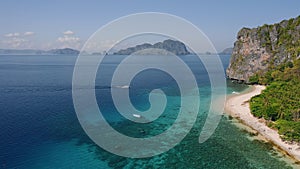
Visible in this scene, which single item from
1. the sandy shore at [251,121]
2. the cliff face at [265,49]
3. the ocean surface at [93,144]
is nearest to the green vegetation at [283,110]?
the sandy shore at [251,121]

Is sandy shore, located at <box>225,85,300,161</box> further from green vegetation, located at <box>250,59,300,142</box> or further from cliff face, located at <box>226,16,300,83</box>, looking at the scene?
cliff face, located at <box>226,16,300,83</box>

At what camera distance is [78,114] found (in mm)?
49469

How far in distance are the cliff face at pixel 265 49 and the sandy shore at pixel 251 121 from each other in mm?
23766

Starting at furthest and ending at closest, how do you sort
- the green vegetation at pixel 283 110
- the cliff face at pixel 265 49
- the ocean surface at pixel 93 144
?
1. the cliff face at pixel 265 49
2. the green vegetation at pixel 283 110
3. the ocean surface at pixel 93 144

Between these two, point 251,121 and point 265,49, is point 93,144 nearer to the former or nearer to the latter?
point 251,121

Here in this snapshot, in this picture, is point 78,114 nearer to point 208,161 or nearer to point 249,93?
point 208,161

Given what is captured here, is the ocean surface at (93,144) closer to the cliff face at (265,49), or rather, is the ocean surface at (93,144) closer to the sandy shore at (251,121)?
the sandy shore at (251,121)

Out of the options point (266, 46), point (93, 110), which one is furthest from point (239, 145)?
point (266, 46)

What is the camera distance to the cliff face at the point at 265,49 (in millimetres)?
86312

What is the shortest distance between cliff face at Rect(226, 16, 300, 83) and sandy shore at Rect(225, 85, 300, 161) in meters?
23.8

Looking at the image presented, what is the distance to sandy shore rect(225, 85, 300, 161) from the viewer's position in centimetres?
3341

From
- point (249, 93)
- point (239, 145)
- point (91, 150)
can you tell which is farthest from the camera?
point (249, 93)

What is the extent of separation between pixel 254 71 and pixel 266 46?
36.8 feet

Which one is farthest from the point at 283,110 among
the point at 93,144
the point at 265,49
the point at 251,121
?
the point at 265,49
